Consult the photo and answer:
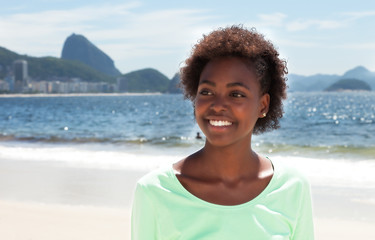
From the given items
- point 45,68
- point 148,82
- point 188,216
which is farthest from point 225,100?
point 148,82

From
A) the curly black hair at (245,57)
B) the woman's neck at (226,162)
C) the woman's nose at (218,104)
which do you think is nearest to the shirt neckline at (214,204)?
the woman's neck at (226,162)

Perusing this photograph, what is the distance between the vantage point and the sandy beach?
19.4 feet

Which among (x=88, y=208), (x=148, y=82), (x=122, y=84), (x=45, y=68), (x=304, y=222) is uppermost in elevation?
(x=45, y=68)

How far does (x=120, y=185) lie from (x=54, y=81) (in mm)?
164322

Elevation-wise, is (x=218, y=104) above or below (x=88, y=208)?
above

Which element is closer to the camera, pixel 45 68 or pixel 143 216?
pixel 143 216

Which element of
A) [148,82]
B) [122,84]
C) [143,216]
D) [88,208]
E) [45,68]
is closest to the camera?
[143,216]

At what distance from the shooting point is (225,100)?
150cm

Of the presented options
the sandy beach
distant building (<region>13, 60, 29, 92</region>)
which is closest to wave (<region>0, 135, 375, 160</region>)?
the sandy beach

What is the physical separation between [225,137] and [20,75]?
166391 millimetres

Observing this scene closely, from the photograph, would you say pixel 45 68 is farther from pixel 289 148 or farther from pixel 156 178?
pixel 156 178

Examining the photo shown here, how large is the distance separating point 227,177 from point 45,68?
175709mm

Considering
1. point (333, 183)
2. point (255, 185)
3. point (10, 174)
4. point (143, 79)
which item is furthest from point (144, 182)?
point (143, 79)

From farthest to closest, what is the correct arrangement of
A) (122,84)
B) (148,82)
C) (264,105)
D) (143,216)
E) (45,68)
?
(148,82) → (122,84) → (45,68) → (264,105) → (143,216)
